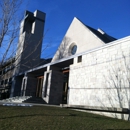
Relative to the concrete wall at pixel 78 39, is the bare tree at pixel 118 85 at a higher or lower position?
lower

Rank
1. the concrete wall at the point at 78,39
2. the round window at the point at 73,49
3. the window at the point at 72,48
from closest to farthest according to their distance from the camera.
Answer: the concrete wall at the point at 78,39
the round window at the point at 73,49
the window at the point at 72,48

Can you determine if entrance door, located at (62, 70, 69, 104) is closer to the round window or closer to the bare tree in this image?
the round window

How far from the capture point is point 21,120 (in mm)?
6414

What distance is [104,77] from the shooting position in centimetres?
1166

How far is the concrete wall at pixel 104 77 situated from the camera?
10.3m

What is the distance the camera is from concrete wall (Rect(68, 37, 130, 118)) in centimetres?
1028

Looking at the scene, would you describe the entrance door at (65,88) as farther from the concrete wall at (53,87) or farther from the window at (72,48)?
the window at (72,48)

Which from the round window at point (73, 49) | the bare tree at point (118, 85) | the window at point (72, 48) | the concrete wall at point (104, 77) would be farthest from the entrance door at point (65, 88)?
the bare tree at point (118, 85)

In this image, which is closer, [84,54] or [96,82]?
[96,82]

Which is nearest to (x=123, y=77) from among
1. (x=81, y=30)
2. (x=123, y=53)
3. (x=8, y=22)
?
(x=123, y=53)

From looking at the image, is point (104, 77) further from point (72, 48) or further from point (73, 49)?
point (72, 48)

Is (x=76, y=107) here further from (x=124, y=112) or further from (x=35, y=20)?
(x=35, y=20)

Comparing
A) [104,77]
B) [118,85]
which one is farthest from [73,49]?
[118,85]

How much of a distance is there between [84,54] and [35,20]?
2079 centimetres
